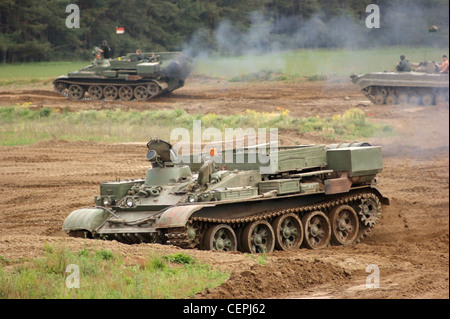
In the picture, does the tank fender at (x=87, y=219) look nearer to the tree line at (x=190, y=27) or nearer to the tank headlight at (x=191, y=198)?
the tank headlight at (x=191, y=198)

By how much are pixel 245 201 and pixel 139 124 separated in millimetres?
16392

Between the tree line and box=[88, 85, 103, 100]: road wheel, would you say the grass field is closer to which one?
the tree line

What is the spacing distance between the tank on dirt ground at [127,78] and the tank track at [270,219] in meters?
19.9

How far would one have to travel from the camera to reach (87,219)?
1418cm

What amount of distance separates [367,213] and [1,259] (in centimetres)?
730

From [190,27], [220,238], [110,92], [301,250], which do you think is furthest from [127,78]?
[220,238]

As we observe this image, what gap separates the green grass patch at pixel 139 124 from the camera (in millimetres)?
26995

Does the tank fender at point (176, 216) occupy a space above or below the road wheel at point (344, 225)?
above

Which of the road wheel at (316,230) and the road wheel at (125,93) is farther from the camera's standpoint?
the road wheel at (125,93)

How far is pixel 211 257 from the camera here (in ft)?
41.1

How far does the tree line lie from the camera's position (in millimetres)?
16094

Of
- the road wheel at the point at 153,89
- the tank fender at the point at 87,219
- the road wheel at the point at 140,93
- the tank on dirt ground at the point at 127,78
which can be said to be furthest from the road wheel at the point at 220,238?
the road wheel at the point at 140,93

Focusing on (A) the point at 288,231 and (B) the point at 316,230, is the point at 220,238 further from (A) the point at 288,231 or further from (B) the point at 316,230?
(B) the point at 316,230

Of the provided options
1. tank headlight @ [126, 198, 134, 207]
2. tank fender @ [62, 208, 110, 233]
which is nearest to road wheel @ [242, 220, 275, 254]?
tank headlight @ [126, 198, 134, 207]
